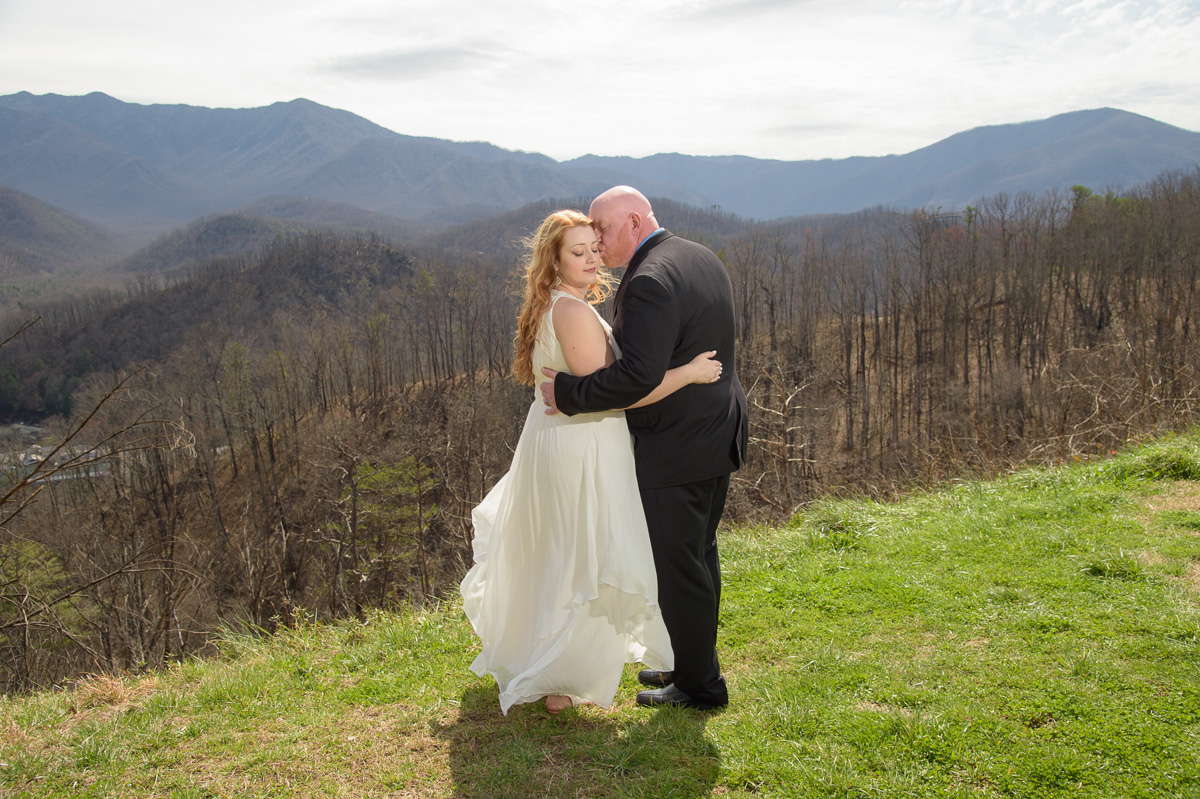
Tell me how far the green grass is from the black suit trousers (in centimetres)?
30

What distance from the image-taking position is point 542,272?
3.17 metres

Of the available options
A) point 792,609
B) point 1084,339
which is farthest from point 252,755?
point 1084,339

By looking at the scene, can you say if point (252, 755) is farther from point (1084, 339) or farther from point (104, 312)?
point (104, 312)

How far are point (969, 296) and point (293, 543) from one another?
45112mm

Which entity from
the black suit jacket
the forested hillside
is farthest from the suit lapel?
the forested hillside

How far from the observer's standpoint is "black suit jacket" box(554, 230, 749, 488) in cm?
286

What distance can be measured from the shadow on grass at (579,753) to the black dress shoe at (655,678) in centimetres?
25

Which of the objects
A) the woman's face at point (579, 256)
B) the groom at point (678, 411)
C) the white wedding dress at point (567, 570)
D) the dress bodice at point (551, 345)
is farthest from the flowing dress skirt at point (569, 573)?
the woman's face at point (579, 256)

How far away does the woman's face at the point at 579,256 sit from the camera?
313 cm

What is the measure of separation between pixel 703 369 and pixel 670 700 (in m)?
1.54

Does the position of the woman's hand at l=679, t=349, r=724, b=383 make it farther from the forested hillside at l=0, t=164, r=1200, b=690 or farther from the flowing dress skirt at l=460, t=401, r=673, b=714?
the forested hillside at l=0, t=164, r=1200, b=690

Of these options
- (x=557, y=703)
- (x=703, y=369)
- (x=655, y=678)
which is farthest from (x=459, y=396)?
(x=703, y=369)

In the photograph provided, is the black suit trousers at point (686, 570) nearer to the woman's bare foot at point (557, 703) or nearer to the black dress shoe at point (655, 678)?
the black dress shoe at point (655, 678)

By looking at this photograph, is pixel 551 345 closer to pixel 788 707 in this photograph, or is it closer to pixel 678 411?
pixel 678 411
